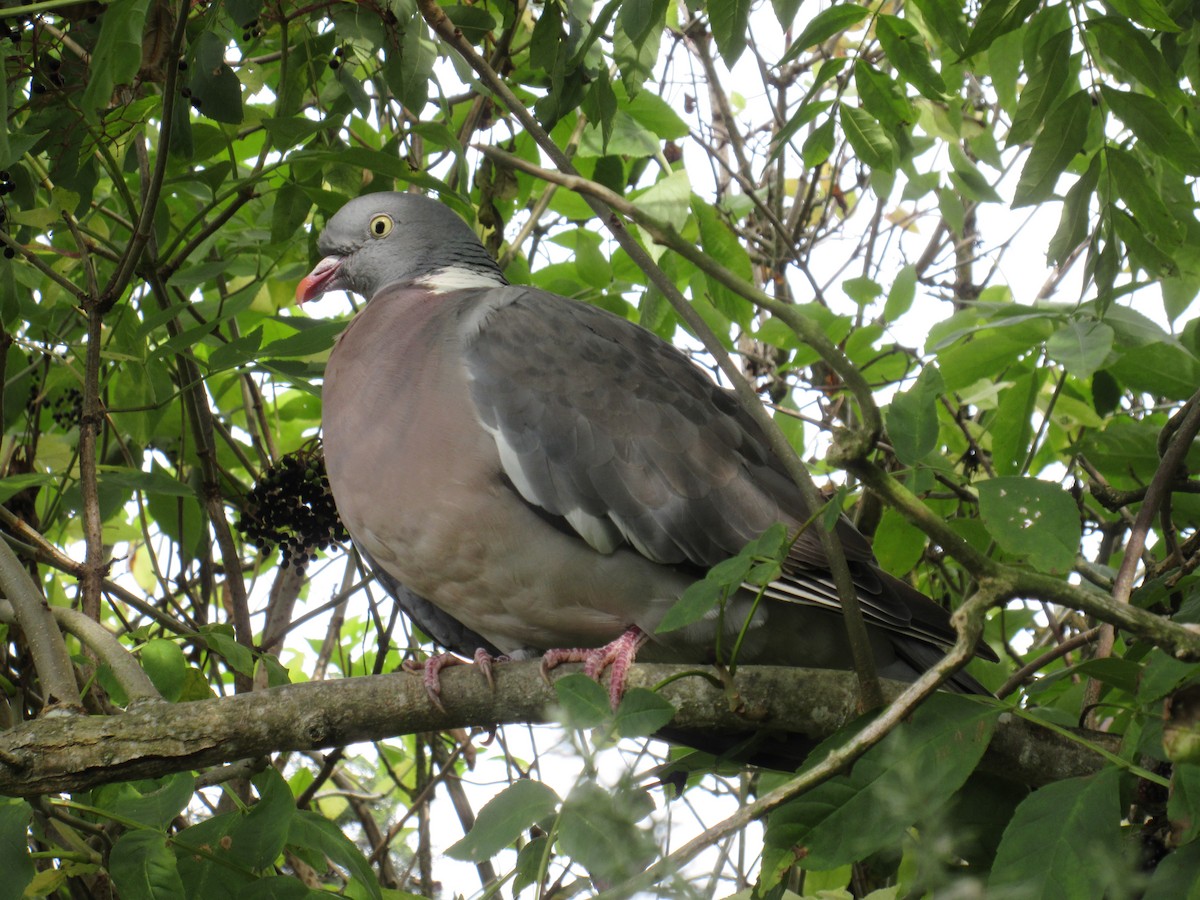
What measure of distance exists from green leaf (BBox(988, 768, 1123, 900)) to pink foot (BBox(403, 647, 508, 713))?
3.14ft

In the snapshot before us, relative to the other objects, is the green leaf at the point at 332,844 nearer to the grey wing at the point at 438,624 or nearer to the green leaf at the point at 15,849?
the green leaf at the point at 15,849

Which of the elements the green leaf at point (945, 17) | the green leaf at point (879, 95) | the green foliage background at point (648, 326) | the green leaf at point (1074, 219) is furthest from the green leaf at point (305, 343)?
the green leaf at point (1074, 219)

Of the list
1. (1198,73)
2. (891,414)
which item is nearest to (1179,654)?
(891,414)

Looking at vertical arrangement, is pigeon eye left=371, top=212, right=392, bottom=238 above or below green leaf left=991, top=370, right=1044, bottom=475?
above

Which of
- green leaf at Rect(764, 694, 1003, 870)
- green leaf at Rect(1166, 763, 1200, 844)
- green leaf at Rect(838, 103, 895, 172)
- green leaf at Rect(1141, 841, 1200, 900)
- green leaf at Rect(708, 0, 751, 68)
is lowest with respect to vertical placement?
green leaf at Rect(1141, 841, 1200, 900)

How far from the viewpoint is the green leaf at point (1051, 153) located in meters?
2.18

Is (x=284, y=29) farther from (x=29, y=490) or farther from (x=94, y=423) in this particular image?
(x=29, y=490)

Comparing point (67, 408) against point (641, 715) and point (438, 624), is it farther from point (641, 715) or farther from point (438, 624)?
point (641, 715)

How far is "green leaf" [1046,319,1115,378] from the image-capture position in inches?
91.0

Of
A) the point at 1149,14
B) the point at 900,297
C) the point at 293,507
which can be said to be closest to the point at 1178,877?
the point at 1149,14

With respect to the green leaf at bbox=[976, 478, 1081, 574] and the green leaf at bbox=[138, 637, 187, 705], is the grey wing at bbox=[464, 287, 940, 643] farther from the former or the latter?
the green leaf at bbox=[976, 478, 1081, 574]

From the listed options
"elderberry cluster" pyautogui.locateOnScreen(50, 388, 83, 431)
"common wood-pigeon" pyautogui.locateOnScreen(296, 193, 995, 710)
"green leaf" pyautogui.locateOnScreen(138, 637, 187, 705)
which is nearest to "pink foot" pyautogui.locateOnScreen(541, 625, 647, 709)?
"common wood-pigeon" pyautogui.locateOnScreen(296, 193, 995, 710)

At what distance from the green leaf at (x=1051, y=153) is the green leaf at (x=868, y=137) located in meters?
0.53

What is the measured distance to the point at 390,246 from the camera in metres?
3.62
